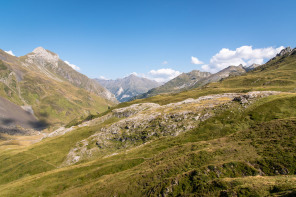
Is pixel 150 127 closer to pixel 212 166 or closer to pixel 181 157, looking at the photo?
pixel 181 157

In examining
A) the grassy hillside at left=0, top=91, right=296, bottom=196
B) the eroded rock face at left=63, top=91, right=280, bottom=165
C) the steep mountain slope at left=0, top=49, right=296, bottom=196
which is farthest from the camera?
the eroded rock face at left=63, top=91, right=280, bottom=165

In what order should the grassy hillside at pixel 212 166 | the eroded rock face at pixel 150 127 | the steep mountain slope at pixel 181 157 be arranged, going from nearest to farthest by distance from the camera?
the grassy hillside at pixel 212 166
the steep mountain slope at pixel 181 157
the eroded rock face at pixel 150 127

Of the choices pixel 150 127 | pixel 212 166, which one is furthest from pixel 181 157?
pixel 150 127

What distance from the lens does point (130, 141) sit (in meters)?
103

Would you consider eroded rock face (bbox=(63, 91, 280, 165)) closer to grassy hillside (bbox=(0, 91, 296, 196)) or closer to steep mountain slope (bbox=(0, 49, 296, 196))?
steep mountain slope (bbox=(0, 49, 296, 196))

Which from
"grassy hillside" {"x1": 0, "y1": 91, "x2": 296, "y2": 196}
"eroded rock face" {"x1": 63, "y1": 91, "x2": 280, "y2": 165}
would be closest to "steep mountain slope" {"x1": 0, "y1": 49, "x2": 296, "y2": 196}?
"grassy hillside" {"x1": 0, "y1": 91, "x2": 296, "y2": 196}

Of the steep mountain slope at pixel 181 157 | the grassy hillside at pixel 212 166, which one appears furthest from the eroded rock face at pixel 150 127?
the grassy hillside at pixel 212 166

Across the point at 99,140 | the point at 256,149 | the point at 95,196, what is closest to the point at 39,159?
the point at 99,140

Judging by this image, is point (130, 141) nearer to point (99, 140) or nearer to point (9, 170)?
point (99, 140)

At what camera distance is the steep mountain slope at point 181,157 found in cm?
3709

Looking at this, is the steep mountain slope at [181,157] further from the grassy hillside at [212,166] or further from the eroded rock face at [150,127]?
the eroded rock face at [150,127]

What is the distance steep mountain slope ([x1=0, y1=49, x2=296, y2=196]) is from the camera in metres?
37.1

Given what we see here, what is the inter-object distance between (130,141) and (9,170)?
85.0m

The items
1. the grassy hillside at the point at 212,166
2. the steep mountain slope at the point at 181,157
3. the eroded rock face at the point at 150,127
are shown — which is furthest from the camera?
the eroded rock face at the point at 150,127
